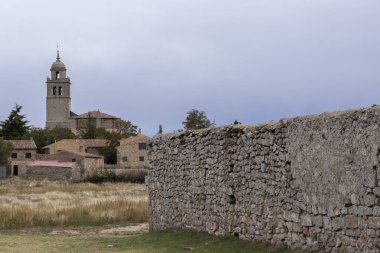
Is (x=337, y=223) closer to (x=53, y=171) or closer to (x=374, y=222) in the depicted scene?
(x=374, y=222)

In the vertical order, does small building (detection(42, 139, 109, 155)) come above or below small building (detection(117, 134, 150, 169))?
above

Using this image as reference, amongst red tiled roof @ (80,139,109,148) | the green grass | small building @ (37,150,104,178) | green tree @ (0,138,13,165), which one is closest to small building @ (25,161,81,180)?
small building @ (37,150,104,178)

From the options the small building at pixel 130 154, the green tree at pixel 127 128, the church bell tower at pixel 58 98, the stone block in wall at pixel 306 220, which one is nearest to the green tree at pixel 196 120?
the small building at pixel 130 154

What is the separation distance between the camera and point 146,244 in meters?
17.1

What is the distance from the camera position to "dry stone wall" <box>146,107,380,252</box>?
10273 mm

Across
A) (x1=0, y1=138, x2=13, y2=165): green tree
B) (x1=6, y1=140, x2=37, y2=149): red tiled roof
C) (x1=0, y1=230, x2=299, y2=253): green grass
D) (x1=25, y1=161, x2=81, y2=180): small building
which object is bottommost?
(x1=0, y1=230, x2=299, y2=253): green grass

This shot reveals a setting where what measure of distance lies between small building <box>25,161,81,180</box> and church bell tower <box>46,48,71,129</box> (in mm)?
69339

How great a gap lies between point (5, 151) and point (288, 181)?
72.6m

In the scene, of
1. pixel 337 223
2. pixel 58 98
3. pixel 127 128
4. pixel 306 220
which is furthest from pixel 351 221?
pixel 58 98

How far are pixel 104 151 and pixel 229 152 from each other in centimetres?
8440

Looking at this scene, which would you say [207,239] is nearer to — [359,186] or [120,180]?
[359,186]

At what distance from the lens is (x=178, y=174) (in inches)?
725

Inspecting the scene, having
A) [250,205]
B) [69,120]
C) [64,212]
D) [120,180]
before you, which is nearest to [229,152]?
[250,205]

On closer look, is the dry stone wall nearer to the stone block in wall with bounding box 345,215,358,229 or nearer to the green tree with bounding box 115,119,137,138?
the stone block in wall with bounding box 345,215,358,229
